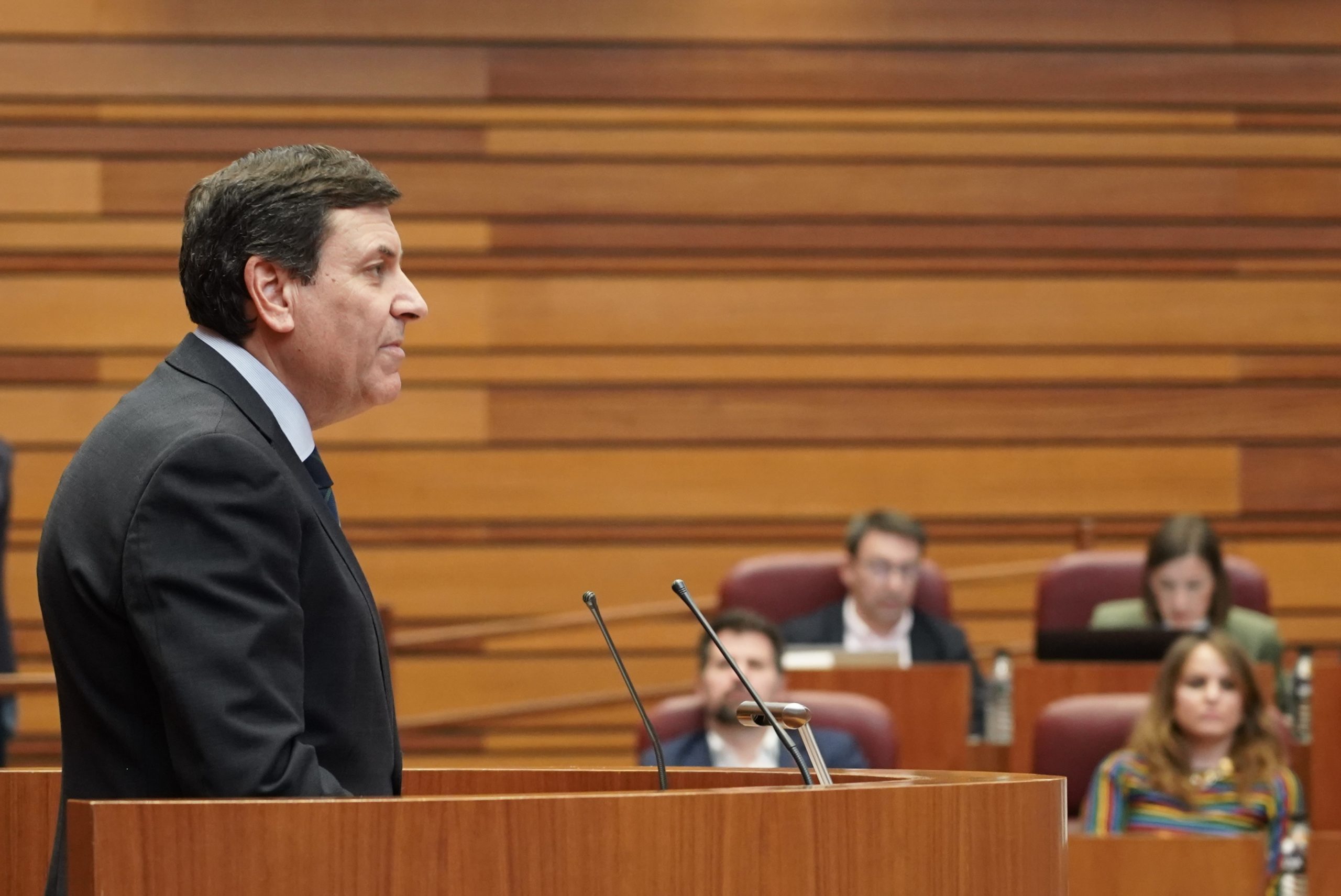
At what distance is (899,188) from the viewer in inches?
237

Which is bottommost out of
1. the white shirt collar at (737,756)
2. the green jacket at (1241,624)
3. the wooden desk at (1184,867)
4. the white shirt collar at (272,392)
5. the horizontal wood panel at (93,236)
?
the wooden desk at (1184,867)

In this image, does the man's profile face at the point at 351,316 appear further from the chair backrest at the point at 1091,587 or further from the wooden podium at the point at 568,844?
the chair backrest at the point at 1091,587

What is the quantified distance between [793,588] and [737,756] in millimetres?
1257

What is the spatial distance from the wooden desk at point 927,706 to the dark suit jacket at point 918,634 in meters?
0.77

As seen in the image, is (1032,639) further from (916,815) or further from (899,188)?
(916,815)

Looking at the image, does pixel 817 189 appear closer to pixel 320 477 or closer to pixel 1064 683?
pixel 1064 683

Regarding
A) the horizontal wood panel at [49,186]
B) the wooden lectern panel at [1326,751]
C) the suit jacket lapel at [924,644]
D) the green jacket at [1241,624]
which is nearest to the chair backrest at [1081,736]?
the wooden lectern panel at [1326,751]

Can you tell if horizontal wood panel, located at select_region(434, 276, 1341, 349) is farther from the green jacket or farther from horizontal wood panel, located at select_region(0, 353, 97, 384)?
the green jacket

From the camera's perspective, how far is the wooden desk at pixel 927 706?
13.7 ft

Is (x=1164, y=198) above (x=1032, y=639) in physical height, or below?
above

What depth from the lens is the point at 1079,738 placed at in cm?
391

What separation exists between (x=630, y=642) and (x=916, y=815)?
4.69 meters

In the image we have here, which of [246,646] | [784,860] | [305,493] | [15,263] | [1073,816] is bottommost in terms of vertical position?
[1073,816]

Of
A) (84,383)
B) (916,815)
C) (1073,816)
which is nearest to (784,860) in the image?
(916,815)
